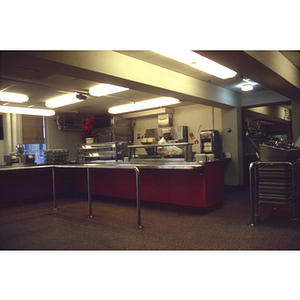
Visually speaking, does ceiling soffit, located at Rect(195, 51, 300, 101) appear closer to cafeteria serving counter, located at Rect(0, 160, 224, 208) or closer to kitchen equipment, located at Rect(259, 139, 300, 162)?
kitchen equipment, located at Rect(259, 139, 300, 162)

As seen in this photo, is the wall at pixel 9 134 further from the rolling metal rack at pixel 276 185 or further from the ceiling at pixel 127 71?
the rolling metal rack at pixel 276 185

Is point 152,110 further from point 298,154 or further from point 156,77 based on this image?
point 298,154

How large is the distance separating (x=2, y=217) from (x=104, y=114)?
238 inches

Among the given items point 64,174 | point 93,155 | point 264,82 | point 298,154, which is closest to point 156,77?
point 264,82

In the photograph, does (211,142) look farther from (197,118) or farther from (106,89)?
(106,89)

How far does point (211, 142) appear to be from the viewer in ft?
25.0

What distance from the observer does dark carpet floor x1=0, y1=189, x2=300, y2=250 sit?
3.23 meters

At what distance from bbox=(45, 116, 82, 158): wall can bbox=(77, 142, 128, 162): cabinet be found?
640 millimetres

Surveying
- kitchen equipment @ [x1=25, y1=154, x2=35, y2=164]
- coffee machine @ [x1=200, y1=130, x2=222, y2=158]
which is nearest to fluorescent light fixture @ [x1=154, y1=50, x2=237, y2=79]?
coffee machine @ [x1=200, y1=130, x2=222, y2=158]

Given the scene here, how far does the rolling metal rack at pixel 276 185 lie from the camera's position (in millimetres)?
4059

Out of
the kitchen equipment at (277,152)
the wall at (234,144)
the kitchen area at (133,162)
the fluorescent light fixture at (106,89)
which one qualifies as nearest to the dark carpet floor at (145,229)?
the kitchen area at (133,162)

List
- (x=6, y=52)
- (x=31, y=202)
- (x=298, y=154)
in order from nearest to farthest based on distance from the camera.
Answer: (x=6, y=52), (x=298, y=154), (x=31, y=202)

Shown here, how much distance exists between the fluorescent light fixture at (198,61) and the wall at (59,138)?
729 centimetres

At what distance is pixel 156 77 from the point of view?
199 inches
